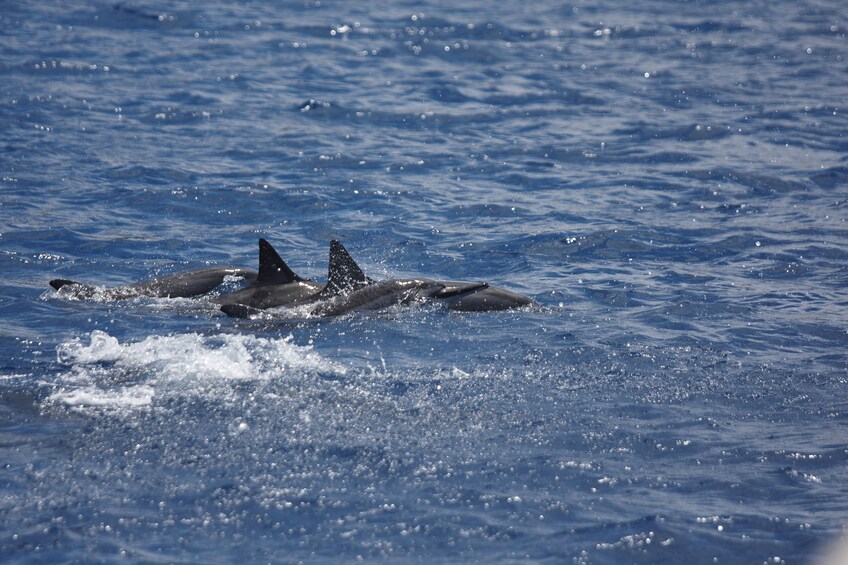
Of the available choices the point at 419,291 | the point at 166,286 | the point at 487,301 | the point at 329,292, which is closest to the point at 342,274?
the point at 329,292

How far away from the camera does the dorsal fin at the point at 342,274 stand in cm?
1348

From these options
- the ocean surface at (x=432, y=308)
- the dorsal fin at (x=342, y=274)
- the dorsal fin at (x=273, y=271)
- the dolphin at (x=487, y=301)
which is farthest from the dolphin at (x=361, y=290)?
the dorsal fin at (x=273, y=271)

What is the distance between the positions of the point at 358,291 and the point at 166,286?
288 centimetres

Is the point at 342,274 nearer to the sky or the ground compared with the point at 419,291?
nearer to the sky

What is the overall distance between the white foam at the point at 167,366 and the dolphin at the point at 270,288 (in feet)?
4.22

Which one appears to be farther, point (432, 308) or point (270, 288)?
point (270, 288)

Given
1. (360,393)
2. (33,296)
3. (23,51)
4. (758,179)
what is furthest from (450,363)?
(23,51)

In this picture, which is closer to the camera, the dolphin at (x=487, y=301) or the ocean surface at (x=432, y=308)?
the ocean surface at (x=432, y=308)

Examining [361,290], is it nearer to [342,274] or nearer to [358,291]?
[358,291]

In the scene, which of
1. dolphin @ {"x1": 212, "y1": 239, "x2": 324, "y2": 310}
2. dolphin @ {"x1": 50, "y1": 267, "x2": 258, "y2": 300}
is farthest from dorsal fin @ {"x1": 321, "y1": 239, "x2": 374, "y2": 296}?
dolphin @ {"x1": 50, "y1": 267, "x2": 258, "y2": 300}

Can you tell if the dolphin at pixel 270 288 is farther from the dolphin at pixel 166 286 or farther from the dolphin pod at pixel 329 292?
the dolphin at pixel 166 286

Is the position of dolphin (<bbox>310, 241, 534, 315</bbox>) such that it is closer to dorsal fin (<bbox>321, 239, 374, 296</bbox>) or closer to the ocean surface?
dorsal fin (<bbox>321, 239, 374, 296</bbox>)

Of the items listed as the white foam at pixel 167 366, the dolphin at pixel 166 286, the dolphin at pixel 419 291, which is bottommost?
the white foam at pixel 167 366

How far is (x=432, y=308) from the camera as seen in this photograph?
13.5 m
